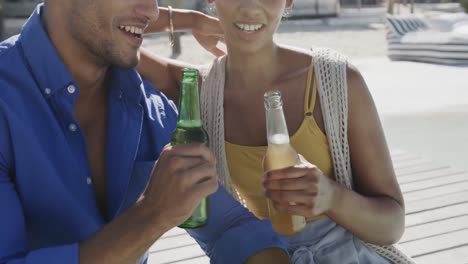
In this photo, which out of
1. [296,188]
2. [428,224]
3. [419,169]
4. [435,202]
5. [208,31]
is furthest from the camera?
[419,169]

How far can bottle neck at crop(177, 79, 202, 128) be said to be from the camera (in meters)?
1.73

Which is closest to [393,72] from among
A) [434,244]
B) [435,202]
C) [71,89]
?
[435,202]

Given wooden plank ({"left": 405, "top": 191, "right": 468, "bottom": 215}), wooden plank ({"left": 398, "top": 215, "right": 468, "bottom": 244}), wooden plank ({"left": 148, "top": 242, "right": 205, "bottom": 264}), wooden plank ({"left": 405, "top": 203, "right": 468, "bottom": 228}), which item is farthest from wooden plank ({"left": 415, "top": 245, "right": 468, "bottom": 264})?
wooden plank ({"left": 148, "top": 242, "right": 205, "bottom": 264})

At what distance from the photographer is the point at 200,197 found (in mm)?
1480

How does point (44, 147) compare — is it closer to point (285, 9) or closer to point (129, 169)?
point (129, 169)

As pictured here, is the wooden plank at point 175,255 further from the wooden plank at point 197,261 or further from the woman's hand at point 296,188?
the woman's hand at point 296,188

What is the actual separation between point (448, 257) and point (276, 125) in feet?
5.27

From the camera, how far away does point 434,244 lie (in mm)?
3195

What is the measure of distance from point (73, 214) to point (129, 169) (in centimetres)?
25

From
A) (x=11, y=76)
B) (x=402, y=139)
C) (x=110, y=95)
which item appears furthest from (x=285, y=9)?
(x=402, y=139)

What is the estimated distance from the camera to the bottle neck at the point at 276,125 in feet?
5.86

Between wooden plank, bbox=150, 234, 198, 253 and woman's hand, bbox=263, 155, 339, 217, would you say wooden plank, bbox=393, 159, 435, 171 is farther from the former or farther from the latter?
woman's hand, bbox=263, 155, 339, 217

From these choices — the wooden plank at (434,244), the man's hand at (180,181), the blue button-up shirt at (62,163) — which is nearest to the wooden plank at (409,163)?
the wooden plank at (434,244)

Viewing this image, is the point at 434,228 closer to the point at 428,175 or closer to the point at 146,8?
the point at 428,175
